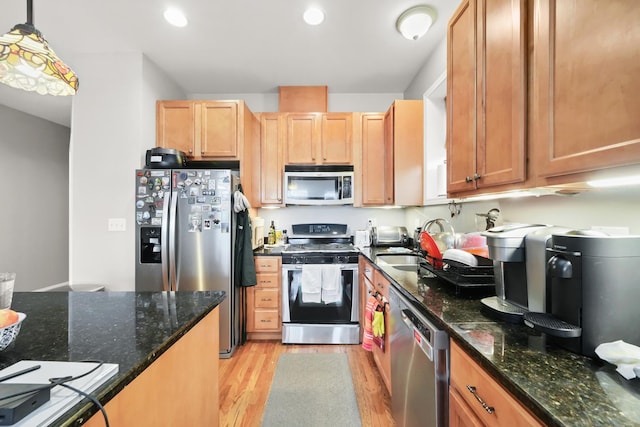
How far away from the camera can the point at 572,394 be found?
56 cm

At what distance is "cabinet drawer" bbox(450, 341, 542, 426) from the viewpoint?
0.61 meters

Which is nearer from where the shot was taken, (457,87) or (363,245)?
(457,87)

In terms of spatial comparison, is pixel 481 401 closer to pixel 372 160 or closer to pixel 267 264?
pixel 267 264

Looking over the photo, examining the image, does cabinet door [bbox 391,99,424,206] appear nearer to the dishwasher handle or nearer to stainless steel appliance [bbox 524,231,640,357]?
the dishwasher handle

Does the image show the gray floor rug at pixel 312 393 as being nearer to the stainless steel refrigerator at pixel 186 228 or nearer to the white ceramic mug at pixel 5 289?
the stainless steel refrigerator at pixel 186 228

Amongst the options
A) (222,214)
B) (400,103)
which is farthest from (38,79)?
(400,103)

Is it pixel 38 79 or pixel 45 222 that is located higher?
pixel 38 79

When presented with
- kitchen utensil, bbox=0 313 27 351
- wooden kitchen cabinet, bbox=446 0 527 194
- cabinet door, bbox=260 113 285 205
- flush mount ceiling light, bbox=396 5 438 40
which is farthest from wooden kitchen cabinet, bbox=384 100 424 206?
kitchen utensil, bbox=0 313 27 351

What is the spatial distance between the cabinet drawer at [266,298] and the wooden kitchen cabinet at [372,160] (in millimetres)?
1412

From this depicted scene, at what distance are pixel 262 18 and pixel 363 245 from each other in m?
2.31

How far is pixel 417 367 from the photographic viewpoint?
1157mm

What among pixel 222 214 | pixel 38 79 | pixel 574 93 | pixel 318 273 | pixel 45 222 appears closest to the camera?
pixel 574 93

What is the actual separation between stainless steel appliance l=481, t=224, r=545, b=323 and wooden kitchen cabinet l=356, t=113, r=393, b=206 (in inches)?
80.8

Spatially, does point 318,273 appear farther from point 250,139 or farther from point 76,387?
point 76,387
